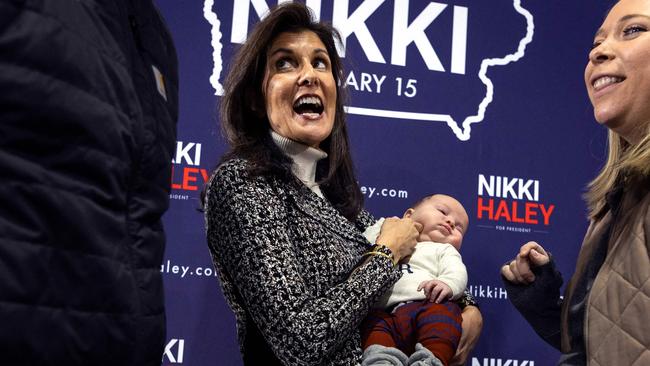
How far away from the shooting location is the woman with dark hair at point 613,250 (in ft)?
4.45

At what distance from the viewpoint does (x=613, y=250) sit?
1471mm

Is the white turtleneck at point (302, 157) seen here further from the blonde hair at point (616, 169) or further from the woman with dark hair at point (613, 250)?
the blonde hair at point (616, 169)

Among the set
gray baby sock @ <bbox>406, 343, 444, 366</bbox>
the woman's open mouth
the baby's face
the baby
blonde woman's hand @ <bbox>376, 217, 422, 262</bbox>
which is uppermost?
the woman's open mouth

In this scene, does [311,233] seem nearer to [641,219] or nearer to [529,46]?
[641,219]

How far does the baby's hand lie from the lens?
6.79 ft

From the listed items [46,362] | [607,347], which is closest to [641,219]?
[607,347]

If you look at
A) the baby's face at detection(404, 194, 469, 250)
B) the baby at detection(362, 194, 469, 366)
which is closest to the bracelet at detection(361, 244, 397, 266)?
the baby at detection(362, 194, 469, 366)

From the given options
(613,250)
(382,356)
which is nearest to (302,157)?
(382,356)

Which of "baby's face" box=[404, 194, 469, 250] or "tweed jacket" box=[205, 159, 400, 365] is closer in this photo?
"tweed jacket" box=[205, 159, 400, 365]

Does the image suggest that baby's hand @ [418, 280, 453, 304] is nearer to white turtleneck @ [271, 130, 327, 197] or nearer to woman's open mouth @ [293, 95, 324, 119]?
white turtleneck @ [271, 130, 327, 197]

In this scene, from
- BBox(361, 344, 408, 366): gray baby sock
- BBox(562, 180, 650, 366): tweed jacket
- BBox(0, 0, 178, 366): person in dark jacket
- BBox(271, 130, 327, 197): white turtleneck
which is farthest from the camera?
BBox(271, 130, 327, 197): white turtleneck

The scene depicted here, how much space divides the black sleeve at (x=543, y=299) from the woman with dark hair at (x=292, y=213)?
1.13 feet

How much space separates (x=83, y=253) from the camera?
0.72 metres

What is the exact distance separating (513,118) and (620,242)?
152 cm
